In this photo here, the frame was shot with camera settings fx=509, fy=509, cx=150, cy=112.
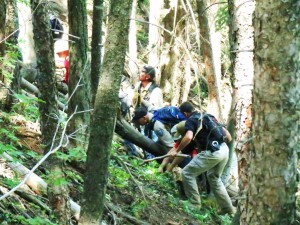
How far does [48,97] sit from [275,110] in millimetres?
2263

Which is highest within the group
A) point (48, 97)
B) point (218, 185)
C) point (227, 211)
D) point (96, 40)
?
point (96, 40)

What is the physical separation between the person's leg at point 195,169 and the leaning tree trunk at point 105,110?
414 centimetres

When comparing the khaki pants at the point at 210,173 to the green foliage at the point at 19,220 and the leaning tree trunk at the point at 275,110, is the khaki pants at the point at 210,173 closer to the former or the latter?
the green foliage at the point at 19,220

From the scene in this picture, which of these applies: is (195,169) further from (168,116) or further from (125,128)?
(125,128)

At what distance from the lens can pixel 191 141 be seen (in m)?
9.16

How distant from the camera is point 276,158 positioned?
3.99m

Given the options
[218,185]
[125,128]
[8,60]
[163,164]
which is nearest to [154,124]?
[125,128]

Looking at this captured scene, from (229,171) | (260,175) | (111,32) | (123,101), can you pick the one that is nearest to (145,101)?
(123,101)

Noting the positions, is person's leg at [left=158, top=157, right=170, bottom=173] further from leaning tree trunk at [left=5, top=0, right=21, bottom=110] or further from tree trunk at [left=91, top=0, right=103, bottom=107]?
leaning tree trunk at [left=5, top=0, right=21, bottom=110]

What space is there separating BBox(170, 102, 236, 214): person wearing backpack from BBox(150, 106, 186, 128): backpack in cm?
57

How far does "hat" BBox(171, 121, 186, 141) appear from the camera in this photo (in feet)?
29.1

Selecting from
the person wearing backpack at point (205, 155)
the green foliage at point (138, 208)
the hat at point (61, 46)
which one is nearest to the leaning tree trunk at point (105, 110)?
the green foliage at point (138, 208)

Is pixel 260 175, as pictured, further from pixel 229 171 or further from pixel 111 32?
pixel 229 171

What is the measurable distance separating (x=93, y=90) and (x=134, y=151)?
3.86 meters
